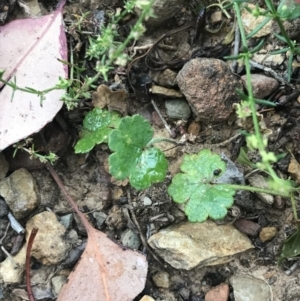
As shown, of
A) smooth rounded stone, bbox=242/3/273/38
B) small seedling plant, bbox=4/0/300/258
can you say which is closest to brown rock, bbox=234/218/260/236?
small seedling plant, bbox=4/0/300/258

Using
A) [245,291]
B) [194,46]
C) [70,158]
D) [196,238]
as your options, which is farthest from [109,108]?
[245,291]

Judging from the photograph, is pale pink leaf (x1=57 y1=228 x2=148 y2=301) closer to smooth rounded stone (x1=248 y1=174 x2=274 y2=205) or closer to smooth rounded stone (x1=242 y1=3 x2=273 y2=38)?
smooth rounded stone (x1=248 y1=174 x2=274 y2=205)

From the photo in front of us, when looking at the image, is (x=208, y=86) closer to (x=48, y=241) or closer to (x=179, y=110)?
(x=179, y=110)

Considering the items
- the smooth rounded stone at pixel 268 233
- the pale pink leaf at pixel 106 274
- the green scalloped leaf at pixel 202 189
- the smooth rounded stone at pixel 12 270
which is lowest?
the smooth rounded stone at pixel 268 233

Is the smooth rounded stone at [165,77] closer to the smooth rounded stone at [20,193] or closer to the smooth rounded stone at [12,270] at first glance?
the smooth rounded stone at [20,193]

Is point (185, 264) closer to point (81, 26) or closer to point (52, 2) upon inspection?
point (81, 26)

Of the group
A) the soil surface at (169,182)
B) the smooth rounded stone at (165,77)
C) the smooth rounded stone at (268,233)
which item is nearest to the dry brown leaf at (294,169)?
the soil surface at (169,182)

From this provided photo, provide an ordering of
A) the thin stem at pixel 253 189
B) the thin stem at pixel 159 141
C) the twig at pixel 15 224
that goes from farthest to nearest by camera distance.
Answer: the twig at pixel 15 224 < the thin stem at pixel 159 141 < the thin stem at pixel 253 189
